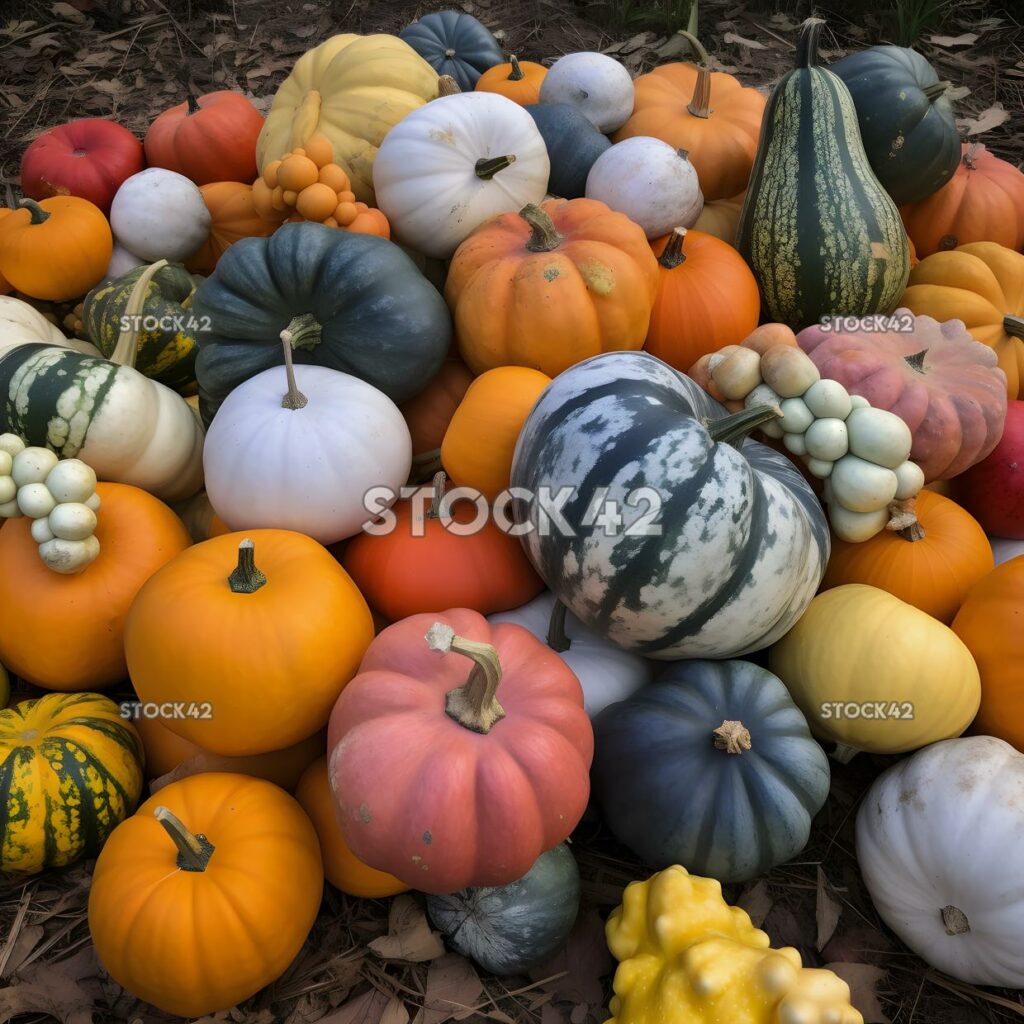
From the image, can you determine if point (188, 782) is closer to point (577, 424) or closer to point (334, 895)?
point (334, 895)

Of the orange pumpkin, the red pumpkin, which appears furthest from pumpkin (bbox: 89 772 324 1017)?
the red pumpkin

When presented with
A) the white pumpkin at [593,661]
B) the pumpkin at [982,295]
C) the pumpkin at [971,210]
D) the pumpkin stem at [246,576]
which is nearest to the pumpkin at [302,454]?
the pumpkin stem at [246,576]

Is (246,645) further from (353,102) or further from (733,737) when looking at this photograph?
(353,102)

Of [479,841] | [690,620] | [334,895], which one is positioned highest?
[690,620]

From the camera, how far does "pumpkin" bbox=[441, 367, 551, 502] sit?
1957 mm

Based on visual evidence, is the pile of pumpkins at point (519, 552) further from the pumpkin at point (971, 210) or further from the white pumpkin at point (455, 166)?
the pumpkin at point (971, 210)

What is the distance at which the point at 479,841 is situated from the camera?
56.1 inches

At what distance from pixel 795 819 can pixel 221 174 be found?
2.77 meters

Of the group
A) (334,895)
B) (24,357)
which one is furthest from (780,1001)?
(24,357)

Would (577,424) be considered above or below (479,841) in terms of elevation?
above

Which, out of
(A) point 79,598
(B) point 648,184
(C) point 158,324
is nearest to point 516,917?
(A) point 79,598

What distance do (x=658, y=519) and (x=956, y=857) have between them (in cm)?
83

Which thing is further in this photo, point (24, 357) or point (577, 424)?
point (24, 357)

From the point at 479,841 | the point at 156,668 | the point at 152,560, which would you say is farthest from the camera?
the point at 152,560
